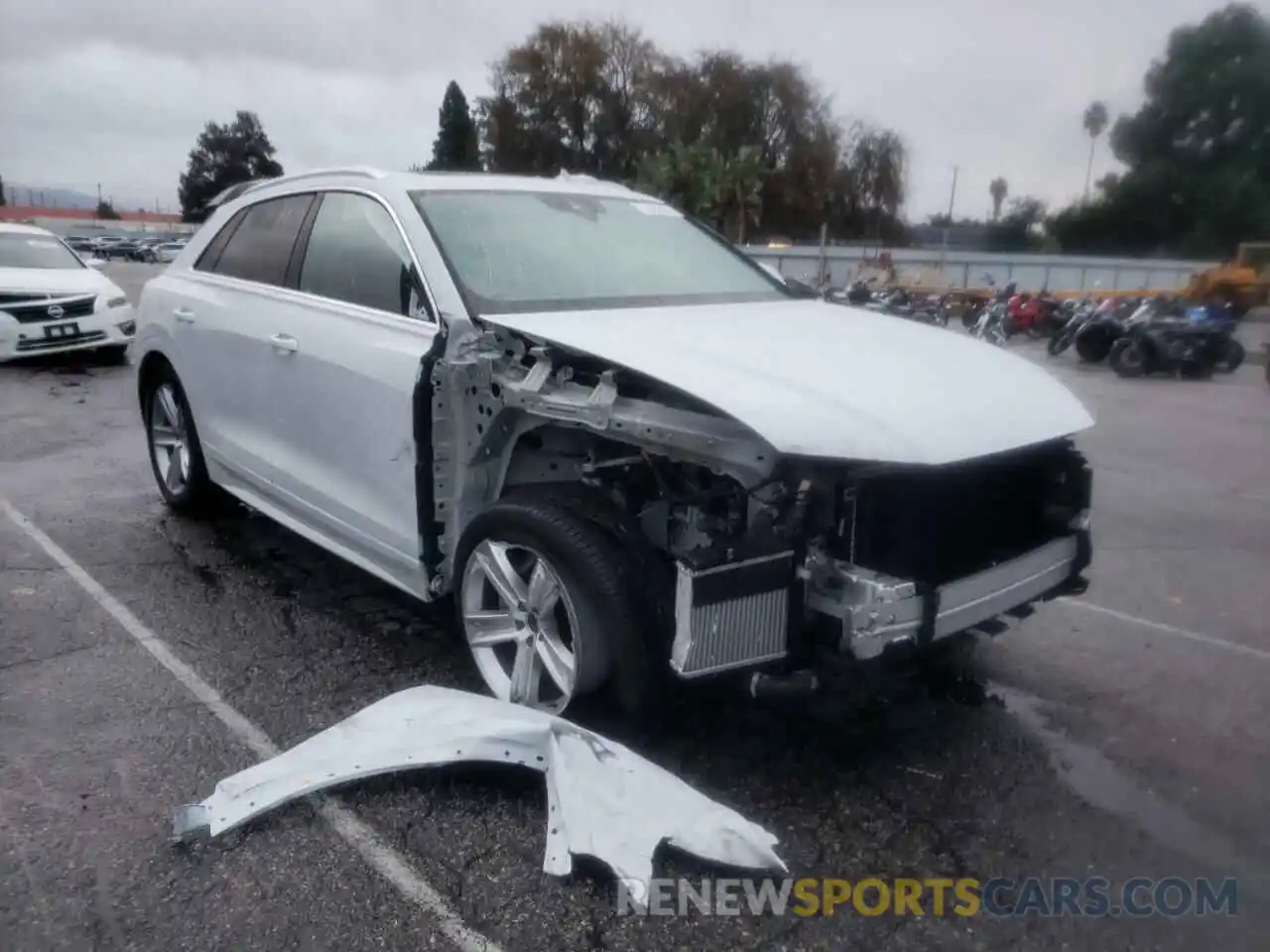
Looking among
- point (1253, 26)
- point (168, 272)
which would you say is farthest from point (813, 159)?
point (168, 272)

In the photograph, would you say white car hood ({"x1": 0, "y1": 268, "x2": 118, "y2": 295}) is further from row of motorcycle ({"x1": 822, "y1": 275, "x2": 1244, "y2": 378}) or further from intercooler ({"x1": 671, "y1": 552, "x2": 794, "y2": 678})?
intercooler ({"x1": 671, "y1": 552, "x2": 794, "y2": 678})

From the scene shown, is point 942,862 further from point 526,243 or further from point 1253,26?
point 1253,26

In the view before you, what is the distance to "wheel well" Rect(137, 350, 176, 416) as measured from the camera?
5977 mm

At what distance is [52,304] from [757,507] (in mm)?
11829

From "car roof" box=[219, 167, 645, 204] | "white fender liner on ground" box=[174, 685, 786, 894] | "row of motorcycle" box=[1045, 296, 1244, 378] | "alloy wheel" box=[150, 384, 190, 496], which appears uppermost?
"car roof" box=[219, 167, 645, 204]

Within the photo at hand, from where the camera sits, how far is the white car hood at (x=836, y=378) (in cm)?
305

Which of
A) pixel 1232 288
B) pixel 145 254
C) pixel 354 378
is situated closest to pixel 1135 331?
pixel 1232 288

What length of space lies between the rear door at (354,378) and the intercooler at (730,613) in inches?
50.2

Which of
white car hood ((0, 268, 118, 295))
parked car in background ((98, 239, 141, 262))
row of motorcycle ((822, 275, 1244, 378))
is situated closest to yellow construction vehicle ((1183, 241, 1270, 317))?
row of motorcycle ((822, 275, 1244, 378))

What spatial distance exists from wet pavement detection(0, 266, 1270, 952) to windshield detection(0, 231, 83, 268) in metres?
8.82

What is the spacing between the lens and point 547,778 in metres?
3.24

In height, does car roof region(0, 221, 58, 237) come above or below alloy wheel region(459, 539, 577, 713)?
above

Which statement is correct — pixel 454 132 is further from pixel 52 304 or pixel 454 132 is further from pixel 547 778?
pixel 547 778

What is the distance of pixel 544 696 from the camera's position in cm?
373
